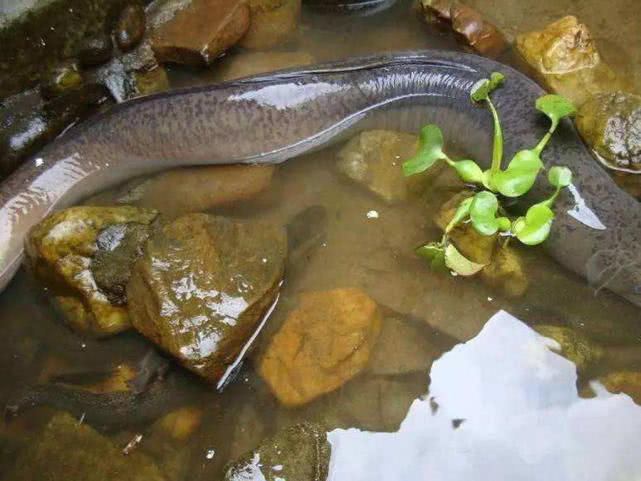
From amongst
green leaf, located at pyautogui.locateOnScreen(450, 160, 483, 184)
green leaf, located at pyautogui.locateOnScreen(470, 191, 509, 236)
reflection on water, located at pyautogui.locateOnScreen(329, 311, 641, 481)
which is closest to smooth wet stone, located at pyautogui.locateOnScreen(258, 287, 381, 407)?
reflection on water, located at pyautogui.locateOnScreen(329, 311, 641, 481)

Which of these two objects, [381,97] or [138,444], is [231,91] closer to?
[381,97]

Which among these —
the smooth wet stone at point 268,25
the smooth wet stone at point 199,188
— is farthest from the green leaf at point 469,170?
the smooth wet stone at point 268,25

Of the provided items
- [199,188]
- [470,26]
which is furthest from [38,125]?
[470,26]

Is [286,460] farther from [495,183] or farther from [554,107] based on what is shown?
[554,107]

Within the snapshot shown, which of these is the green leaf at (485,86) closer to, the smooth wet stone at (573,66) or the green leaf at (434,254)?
the smooth wet stone at (573,66)

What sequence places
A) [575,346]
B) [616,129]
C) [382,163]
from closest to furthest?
1. [575,346]
2. [616,129]
3. [382,163]

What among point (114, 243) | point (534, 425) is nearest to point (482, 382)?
point (534, 425)
